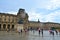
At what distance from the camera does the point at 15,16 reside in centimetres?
10962

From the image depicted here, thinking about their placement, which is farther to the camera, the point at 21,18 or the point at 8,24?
the point at 21,18

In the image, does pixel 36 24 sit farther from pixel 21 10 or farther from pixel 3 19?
pixel 3 19

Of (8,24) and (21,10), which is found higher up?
(21,10)

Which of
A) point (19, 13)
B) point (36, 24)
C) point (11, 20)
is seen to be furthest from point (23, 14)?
point (36, 24)

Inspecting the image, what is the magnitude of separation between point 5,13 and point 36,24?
7028cm

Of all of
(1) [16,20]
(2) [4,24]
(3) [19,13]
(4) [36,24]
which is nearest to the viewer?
(2) [4,24]

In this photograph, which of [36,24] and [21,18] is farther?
[36,24]

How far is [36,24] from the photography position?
170875 millimetres

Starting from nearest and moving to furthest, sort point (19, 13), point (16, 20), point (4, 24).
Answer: point (4, 24), point (16, 20), point (19, 13)

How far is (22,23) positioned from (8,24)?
1265 cm

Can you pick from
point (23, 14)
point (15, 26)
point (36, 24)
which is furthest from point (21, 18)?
point (36, 24)

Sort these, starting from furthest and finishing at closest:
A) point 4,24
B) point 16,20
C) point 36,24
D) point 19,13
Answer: point 36,24
point 19,13
point 16,20
point 4,24

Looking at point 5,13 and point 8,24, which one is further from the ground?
point 5,13

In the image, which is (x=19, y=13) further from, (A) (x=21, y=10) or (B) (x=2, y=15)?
(B) (x=2, y=15)
